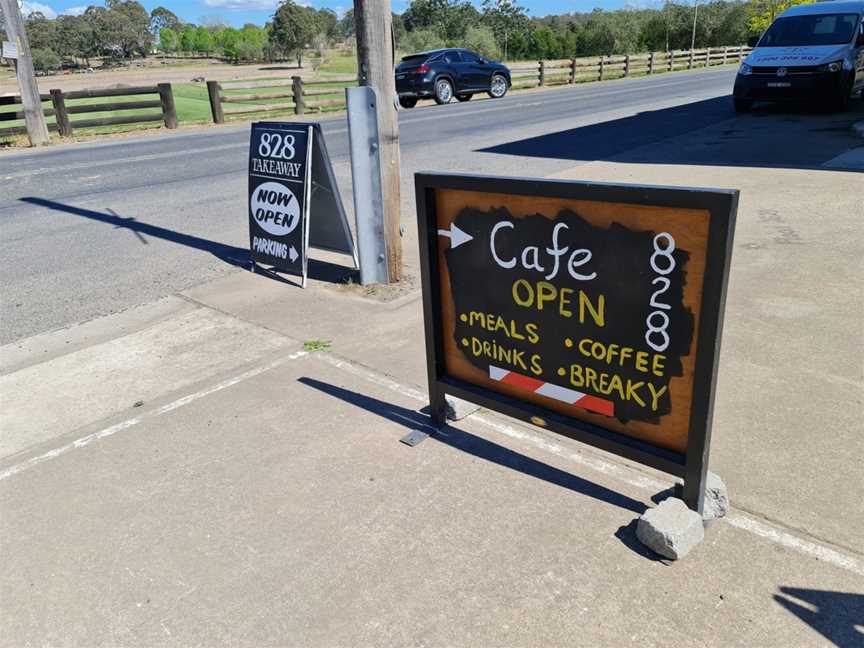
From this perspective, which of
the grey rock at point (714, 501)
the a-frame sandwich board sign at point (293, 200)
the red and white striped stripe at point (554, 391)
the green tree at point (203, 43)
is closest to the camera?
the grey rock at point (714, 501)

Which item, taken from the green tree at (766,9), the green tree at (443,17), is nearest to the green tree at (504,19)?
the green tree at (443,17)

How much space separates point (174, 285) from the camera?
6.31 m

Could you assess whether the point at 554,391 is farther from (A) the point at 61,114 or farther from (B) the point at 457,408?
(A) the point at 61,114

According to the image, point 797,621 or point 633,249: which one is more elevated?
point 633,249

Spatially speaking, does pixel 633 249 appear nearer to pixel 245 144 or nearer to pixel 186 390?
pixel 186 390

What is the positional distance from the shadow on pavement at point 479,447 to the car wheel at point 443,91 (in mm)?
21975

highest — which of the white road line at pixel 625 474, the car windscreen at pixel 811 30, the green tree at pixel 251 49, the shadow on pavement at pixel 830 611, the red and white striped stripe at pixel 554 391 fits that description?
the green tree at pixel 251 49

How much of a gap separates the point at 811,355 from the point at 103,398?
4359mm

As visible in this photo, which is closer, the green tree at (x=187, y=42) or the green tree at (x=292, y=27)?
the green tree at (x=292, y=27)

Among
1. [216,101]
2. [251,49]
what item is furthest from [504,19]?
[216,101]

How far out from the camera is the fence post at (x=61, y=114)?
57.7ft

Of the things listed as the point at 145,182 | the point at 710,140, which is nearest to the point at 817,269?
the point at 710,140

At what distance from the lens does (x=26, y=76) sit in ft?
55.5

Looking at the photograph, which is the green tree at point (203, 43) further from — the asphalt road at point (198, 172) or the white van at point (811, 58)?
the white van at point (811, 58)
